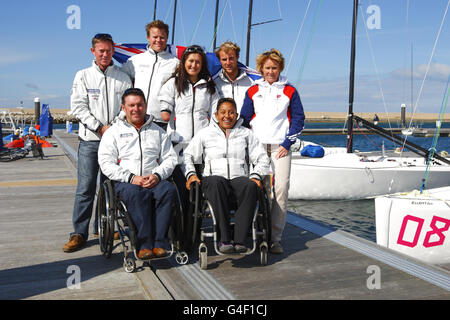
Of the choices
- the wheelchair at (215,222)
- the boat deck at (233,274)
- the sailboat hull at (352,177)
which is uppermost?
the wheelchair at (215,222)

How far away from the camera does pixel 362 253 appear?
3.48 meters

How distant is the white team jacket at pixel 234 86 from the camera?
368 cm

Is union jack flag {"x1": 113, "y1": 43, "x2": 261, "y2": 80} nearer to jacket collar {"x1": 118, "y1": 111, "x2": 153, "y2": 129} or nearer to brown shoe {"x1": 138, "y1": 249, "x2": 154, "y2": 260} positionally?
jacket collar {"x1": 118, "y1": 111, "x2": 153, "y2": 129}

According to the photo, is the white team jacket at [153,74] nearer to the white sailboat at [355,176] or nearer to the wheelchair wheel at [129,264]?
the wheelchair wheel at [129,264]

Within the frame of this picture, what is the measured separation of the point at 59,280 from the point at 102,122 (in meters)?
1.32

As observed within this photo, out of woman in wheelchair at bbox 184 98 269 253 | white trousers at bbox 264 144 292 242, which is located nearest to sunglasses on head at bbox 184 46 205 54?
woman in wheelchair at bbox 184 98 269 253

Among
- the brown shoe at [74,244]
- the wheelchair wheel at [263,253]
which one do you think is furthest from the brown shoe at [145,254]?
the brown shoe at [74,244]

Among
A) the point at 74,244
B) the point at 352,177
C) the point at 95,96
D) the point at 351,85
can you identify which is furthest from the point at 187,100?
the point at 351,85

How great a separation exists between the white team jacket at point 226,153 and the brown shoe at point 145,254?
0.66 m

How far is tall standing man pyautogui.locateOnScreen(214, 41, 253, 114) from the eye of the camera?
11.7 ft

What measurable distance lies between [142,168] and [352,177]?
7973 mm

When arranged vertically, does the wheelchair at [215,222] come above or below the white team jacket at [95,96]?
below

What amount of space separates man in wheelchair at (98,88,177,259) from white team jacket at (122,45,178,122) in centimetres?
28

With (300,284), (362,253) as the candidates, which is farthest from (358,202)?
(300,284)
